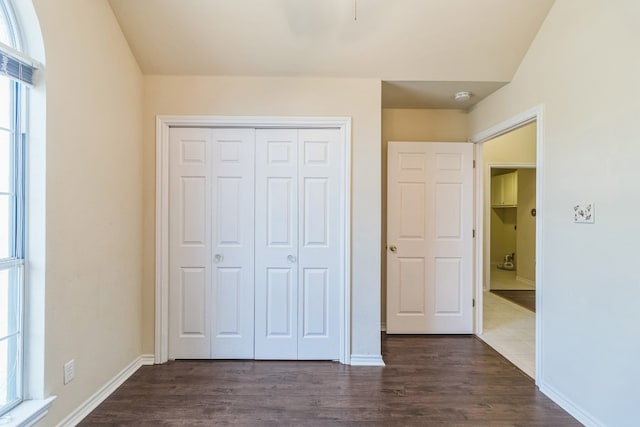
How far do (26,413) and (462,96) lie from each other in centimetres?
376

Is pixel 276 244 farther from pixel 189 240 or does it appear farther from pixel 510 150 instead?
pixel 510 150

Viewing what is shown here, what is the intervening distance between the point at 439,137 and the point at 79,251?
11.0 ft

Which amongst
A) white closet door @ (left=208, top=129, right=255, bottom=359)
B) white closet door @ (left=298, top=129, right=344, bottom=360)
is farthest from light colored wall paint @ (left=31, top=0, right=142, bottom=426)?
white closet door @ (left=298, top=129, right=344, bottom=360)

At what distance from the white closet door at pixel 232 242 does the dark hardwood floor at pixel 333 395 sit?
0.23 meters

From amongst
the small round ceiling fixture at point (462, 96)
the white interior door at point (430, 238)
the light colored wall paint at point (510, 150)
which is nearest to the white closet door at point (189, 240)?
the white interior door at point (430, 238)

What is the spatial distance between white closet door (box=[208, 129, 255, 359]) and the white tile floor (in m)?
2.32

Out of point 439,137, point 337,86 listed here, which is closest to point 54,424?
point 337,86

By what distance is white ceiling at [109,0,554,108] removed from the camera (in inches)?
87.3

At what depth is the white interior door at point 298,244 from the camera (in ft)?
8.79

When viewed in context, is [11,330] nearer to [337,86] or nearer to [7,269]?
[7,269]

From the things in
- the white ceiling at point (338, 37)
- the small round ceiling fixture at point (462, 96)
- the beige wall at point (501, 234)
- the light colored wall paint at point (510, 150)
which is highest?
the white ceiling at point (338, 37)

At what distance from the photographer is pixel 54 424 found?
174 cm

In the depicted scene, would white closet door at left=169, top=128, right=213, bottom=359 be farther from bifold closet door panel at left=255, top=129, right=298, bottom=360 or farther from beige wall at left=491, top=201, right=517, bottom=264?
beige wall at left=491, top=201, right=517, bottom=264

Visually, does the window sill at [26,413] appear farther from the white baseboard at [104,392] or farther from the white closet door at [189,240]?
the white closet door at [189,240]
